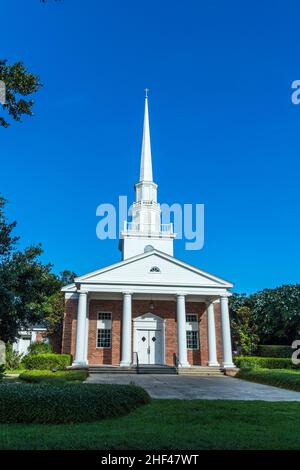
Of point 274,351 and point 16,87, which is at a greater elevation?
→ point 16,87

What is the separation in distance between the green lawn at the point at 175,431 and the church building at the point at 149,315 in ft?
56.5

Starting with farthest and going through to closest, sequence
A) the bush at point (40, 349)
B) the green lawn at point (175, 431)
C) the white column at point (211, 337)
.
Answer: the bush at point (40, 349) → the white column at point (211, 337) → the green lawn at point (175, 431)

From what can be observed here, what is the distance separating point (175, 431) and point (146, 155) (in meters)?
34.0

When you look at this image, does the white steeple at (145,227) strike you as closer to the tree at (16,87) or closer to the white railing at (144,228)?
the white railing at (144,228)

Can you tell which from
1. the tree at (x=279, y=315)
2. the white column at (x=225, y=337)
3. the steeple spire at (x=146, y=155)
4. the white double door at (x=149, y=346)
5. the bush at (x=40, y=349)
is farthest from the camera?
the steeple spire at (x=146, y=155)

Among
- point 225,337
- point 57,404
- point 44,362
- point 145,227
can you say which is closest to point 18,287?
point 57,404

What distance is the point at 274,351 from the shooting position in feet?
98.1

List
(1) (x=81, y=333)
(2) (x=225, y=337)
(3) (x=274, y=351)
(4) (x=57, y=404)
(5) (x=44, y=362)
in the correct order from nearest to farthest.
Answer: (4) (x=57, y=404), (5) (x=44, y=362), (1) (x=81, y=333), (2) (x=225, y=337), (3) (x=274, y=351)

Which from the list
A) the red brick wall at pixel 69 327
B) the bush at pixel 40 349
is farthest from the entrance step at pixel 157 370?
the bush at pixel 40 349

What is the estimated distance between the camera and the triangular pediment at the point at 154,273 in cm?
2788

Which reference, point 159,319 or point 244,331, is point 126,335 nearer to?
point 159,319

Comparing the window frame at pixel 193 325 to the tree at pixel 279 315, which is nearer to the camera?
the window frame at pixel 193 325
